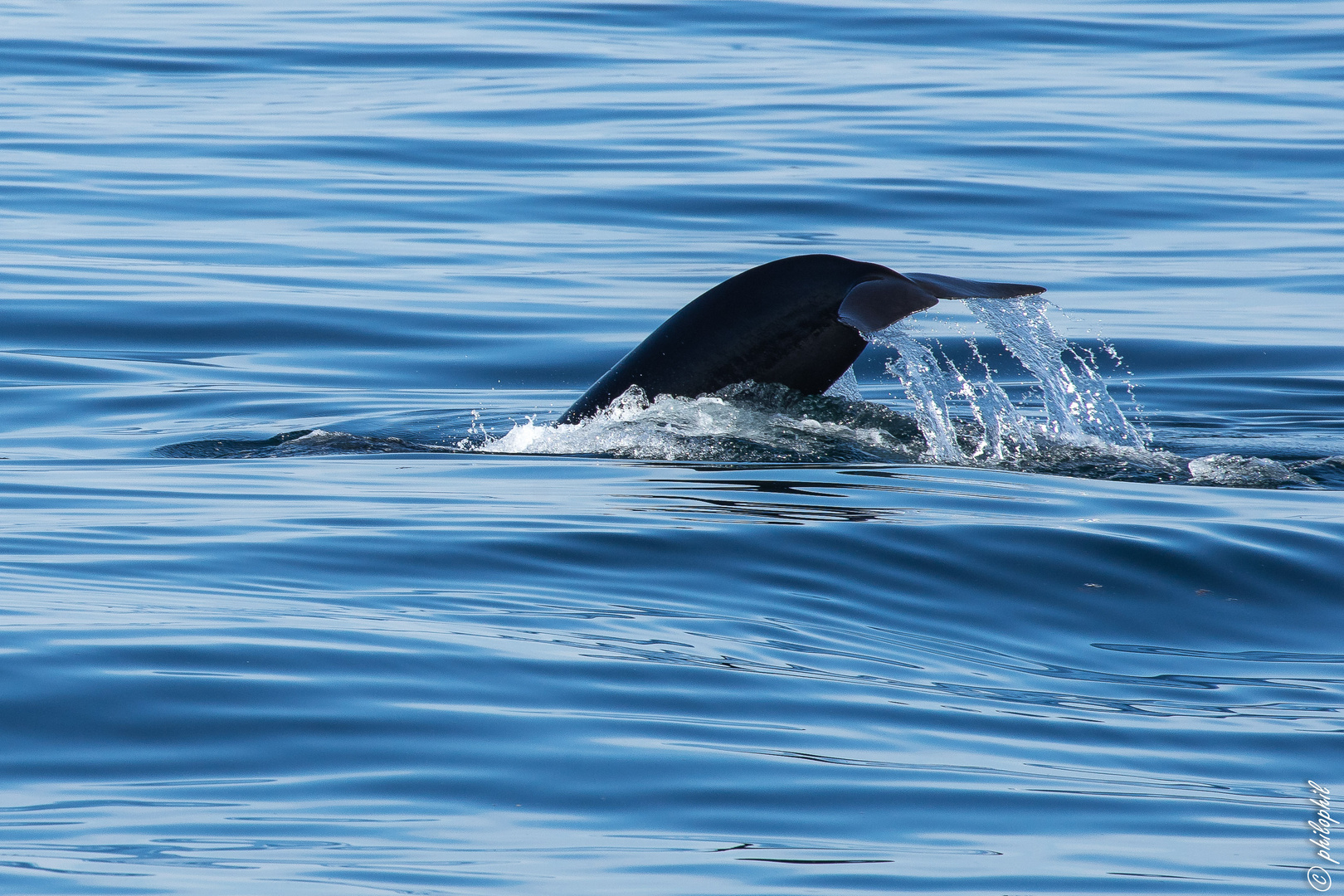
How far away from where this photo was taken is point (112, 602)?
5.70 metres

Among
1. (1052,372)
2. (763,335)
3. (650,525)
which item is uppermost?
(763,335)

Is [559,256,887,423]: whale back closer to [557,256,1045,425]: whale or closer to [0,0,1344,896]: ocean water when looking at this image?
[557,256,1045,425]: whale

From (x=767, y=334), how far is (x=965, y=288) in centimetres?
94

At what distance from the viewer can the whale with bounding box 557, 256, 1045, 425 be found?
831 cm

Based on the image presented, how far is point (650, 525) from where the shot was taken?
6.84m

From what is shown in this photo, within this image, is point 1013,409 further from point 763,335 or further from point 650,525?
point 650,525

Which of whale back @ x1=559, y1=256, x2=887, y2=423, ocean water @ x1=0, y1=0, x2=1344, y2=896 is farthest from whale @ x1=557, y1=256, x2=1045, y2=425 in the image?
ocean water @ x1=0, y1=0, x2=1344, y2=896

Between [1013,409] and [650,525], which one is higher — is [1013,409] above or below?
above

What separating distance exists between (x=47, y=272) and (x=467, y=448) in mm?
6671

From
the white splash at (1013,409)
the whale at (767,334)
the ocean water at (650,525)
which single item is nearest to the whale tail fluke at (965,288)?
the whale at (767,334)

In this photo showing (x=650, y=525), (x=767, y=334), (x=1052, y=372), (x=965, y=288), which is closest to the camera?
(x=650, y=525)

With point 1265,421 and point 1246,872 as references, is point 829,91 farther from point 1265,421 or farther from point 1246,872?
point 1246,872

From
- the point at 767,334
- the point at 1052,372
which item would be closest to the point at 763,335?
the point at 767,334

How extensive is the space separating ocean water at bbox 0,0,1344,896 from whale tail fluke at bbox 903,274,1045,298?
0.43 m
